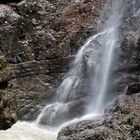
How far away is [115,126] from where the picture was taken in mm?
11750

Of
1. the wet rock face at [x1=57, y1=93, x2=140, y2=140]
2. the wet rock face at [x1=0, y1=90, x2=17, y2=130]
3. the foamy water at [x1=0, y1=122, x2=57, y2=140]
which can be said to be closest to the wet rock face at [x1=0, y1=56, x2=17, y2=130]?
the wet rock face at [x1=0, y1=90, x2=17, y2=130]

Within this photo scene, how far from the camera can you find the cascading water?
17.6 meters

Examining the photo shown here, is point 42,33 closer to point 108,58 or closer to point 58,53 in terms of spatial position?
point 58,53

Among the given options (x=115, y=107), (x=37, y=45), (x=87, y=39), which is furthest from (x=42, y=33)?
(x=115, y=107)

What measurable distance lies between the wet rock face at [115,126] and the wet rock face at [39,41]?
6870 mm

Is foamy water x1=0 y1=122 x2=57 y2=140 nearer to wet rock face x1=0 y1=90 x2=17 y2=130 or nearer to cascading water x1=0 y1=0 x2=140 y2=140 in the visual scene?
cascading water x1=0 y1=0 x2=140 y2=140

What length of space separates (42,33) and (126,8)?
4743 mm

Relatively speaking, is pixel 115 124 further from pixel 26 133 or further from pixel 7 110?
pixel 7 110

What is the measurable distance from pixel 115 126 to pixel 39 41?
38.0ft

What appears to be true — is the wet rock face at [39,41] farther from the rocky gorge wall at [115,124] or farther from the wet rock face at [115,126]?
the wet rock face at [115,126]

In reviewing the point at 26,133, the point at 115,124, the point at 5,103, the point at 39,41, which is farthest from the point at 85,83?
the point at 115,124

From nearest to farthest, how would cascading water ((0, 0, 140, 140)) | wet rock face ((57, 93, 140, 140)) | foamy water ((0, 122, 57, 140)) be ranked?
wet rock face ((57, 93, 140, 140)) → foamy water ((0, 122, 57, 140)) → cascading water ((0, 0, 140, 140))

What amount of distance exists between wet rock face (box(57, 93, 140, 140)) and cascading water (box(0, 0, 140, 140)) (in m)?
3.41

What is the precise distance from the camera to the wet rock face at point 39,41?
66.9 ft
